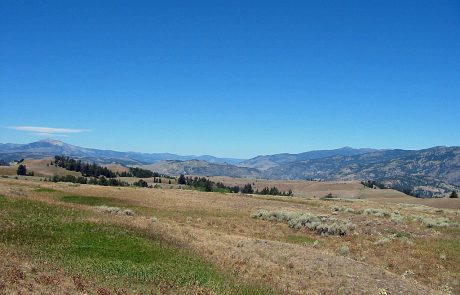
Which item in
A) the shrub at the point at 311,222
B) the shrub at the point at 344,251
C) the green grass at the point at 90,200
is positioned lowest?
the shrub at the point at 344,251

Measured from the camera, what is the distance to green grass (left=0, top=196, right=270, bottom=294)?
55.4 ft

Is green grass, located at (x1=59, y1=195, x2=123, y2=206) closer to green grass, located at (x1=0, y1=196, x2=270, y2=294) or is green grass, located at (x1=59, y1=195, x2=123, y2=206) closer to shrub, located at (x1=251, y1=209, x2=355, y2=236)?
shrub, located at (x1=251, y1=209, x2=355, y2=236)

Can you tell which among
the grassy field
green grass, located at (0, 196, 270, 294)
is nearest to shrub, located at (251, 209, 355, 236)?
the grassy field

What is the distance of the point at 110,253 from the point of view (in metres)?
20.4

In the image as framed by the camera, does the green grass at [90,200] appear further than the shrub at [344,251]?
Yes

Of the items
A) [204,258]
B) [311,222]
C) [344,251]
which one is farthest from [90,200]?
[344,251]

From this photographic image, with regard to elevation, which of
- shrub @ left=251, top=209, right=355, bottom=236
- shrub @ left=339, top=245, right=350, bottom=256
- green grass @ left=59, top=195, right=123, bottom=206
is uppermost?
green grass @ left=59, top=195, right=123, bottom=206

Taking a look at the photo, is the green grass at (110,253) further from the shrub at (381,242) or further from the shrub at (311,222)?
the shrub at (311,222)

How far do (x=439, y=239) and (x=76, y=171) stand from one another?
6807 inches

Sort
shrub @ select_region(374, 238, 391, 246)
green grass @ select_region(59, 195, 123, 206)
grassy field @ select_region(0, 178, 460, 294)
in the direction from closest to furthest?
grassy field @ select_region(0, 178, 460, 294)
shrub @ select_region(374, 238, 391, 246)
green grass @ select_region(59, 195, 123, 206)

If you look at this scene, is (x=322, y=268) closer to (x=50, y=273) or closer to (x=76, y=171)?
(x=50, y=273)

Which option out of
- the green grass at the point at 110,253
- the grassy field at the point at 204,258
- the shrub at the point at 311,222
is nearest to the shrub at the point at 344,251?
the grassy field at the point at 204,258

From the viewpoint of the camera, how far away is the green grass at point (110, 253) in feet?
55.4

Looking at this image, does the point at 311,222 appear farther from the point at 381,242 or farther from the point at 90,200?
the point at 90,200
